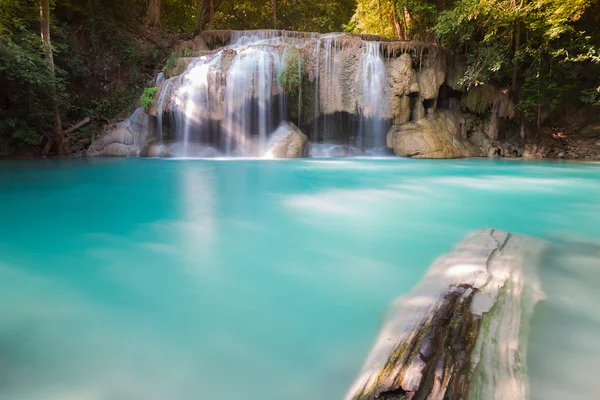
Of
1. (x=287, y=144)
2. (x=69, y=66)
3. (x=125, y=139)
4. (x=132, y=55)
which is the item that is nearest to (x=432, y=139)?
(x=287, y=144)

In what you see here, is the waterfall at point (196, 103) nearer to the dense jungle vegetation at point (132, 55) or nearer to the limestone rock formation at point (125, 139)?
A: the limestone rock formation at point (125, 139)

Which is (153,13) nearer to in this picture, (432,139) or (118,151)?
(118,151)

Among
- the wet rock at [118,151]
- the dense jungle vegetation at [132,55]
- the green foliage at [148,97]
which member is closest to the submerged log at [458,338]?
the dense jungle vegetation at [132,55]

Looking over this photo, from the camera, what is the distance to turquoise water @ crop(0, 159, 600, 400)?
1.42 metres

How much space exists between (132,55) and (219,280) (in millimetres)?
14424

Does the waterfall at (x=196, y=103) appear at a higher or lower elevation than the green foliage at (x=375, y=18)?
lower

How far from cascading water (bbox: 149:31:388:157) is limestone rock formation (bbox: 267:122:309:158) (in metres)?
0.51

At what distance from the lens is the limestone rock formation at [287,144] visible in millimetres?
11445

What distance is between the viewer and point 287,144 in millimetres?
11508

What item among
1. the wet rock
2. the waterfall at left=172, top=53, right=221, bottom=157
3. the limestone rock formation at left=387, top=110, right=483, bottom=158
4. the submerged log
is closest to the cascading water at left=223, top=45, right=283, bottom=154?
the waterfall at left=172, top=53, right=221, bottom=157

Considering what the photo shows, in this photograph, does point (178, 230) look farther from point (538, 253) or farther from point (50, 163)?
point (50, 163)

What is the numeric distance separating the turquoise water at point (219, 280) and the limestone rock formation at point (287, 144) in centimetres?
608

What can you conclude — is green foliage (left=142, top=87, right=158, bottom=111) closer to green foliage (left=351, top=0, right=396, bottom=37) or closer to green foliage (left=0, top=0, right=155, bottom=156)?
green foliage (left=0, top=0, right=155, bottom=156)

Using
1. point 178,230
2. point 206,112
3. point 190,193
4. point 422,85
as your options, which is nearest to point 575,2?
point 422,85
